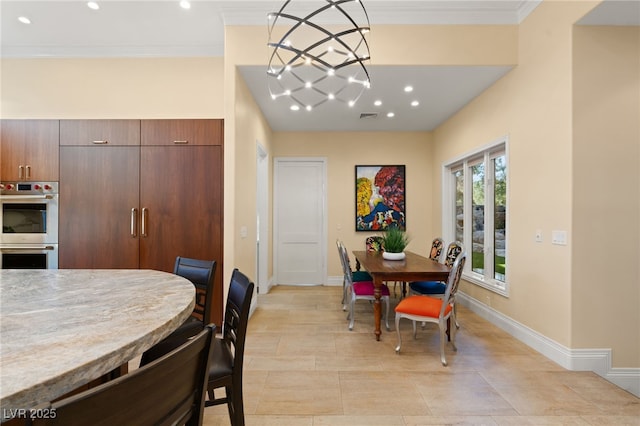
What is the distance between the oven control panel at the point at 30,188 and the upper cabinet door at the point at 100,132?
0.49 meters

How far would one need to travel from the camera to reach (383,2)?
3.14 metres

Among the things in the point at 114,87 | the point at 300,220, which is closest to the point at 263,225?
the point at 300,220

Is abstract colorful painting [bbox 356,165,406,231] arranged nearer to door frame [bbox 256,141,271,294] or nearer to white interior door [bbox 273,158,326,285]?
white interior door [bbox 273,158,326,285]

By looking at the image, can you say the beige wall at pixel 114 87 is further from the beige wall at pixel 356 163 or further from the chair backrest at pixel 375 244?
the chair backrest at pixel 375 244

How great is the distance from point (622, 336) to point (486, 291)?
141 cm

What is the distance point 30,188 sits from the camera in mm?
3359

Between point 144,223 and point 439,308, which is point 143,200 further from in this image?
point 439,308

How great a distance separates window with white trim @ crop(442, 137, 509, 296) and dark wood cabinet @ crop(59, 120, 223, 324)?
3334 mm

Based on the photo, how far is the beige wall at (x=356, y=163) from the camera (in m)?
5.90

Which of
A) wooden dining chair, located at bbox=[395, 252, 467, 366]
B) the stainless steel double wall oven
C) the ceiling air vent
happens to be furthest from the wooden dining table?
the stainless steel double wall oven

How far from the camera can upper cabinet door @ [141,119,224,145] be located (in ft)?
11.1

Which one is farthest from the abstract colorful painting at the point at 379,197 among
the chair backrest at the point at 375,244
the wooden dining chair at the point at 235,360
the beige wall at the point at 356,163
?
the wooden dining chair at the point at 235,360

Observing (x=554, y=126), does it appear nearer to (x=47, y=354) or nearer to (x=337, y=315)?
(x=337, y=315)

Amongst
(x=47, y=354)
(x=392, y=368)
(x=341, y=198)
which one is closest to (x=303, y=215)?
(x=341, y=198)
